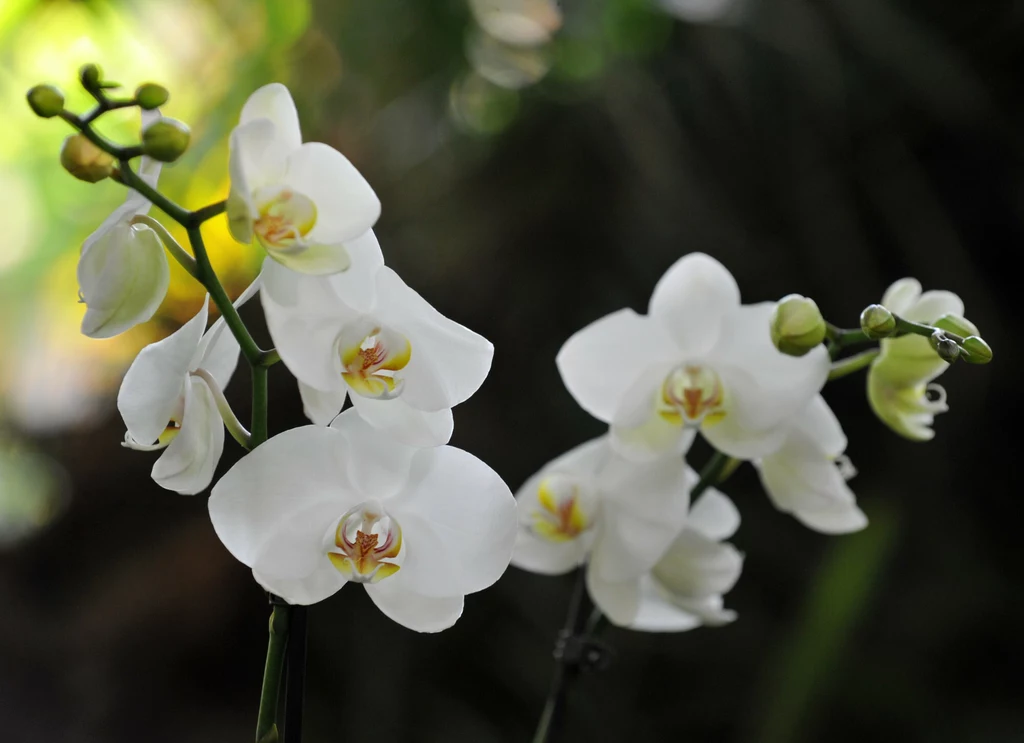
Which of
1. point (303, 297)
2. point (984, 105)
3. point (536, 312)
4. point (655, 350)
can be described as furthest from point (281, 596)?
point (984, 105)

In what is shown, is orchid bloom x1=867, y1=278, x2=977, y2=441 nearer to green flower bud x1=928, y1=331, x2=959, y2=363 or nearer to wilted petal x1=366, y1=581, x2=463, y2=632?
green flower bud x1=928, y1=331, x2=959, y2=363

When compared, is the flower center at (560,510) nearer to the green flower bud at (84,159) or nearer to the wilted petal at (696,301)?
the wilted petal at (696,301)

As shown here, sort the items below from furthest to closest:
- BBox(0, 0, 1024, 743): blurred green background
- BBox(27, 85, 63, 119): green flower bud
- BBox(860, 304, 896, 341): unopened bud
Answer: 1. BBox(0, 0, 1024, 743): blurred green background
2. BBox(860, 304, 896, 341): unopened bud
3. BBox(27, 85, 63, 119): green flower bud

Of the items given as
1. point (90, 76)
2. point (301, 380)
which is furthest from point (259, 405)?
point (90, 76)

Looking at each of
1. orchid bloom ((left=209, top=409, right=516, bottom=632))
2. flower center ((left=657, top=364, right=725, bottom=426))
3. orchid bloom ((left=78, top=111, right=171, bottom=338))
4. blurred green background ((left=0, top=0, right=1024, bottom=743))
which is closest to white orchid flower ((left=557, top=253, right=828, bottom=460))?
flower center ((left=657, top=364, right=725, bottom=426))

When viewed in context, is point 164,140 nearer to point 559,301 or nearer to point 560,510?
point 560,510
